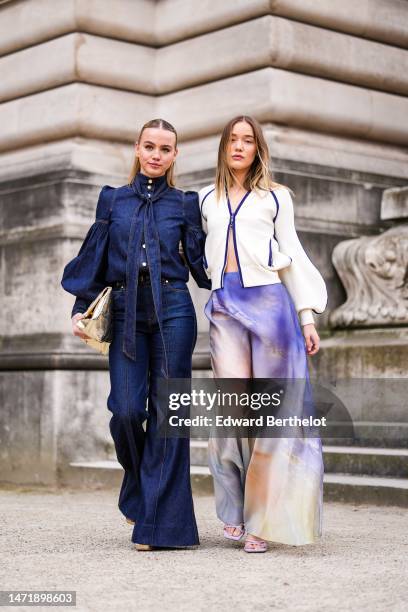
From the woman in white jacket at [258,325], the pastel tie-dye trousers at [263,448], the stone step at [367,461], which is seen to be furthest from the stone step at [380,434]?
the pastel tie-dye trousers at [263,448]

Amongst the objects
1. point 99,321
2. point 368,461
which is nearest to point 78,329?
point 99,321

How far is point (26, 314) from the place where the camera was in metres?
9.16

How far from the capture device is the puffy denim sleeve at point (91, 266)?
5.70 metres

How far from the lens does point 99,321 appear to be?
5.51 metres

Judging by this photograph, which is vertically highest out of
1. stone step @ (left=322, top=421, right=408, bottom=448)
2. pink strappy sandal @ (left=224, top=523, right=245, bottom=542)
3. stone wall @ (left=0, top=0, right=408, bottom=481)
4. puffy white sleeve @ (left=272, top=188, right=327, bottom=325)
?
stone wall @ (left=0, top=0, right=408, bottom=481)

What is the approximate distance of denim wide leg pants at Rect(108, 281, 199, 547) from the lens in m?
5.49

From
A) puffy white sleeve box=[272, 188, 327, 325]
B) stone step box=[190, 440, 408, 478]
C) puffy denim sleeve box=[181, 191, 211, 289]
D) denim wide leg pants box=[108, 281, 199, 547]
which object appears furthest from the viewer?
stone step box=[190, 440, 408, 478]

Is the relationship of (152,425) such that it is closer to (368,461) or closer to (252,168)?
(252,168)

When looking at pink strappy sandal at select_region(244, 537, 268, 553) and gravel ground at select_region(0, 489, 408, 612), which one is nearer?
gravel ground at select_region(0, 489, 408, 612)

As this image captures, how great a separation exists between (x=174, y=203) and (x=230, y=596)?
79.8 inches

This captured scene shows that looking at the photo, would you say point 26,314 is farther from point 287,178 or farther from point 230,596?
point 230,596

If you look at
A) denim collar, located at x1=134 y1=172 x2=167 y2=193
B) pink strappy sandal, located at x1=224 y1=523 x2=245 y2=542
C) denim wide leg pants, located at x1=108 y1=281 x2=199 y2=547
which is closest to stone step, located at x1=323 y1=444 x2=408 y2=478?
pink strappy sandal, located at x1=224 y1=523 x2=245 y2=542

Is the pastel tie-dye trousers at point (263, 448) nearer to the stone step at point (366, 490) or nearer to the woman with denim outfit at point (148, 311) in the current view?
the woman with denim outfit at point (148, 311)

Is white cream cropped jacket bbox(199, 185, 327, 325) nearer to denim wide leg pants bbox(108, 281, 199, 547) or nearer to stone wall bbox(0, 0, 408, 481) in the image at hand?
denim wide leg pants bbox(108, 281, 199, 547)
